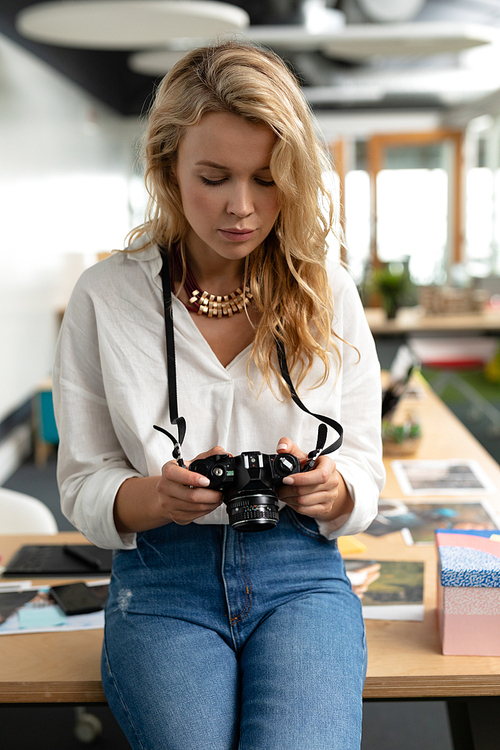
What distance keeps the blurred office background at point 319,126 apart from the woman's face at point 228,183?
20 cm

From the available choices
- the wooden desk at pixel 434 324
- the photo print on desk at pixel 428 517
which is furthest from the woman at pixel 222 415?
the wooden desk at pixel 434 324

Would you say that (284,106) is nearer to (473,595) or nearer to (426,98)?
(473,595)

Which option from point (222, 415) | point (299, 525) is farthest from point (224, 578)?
point (222, 415)

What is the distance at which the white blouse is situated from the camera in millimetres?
1316

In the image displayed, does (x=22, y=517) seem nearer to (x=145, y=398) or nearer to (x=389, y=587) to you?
(x=145, y=398)

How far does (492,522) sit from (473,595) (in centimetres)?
68

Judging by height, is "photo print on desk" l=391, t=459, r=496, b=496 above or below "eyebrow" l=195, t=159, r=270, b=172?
below

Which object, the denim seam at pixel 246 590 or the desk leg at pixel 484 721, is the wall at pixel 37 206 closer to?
the denim seam at pixel 246 590

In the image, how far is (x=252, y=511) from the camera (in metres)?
1.11

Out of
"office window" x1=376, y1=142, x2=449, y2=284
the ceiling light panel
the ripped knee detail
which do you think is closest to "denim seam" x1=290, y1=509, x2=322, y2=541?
the ripped knee detail

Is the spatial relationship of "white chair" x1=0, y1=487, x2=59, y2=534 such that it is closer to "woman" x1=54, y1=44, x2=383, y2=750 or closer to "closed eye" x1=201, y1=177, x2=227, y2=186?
"woman" x1=54, y1=44, x2=383, y2=750

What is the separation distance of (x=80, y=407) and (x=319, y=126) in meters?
0.71

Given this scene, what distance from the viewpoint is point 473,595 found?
1261mm

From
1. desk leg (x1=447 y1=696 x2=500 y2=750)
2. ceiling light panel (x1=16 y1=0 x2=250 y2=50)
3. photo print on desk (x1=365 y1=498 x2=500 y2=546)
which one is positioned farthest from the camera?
ceiling light panel (x1=16 y1=0 x2=250 y2=50)
